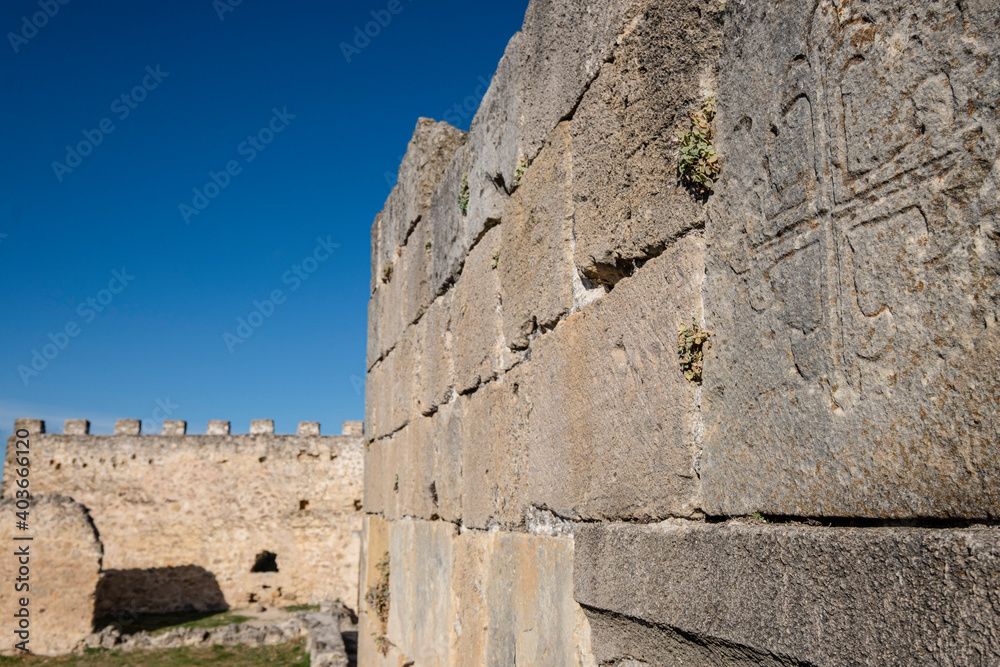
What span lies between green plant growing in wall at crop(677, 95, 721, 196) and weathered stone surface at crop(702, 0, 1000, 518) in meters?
0.04

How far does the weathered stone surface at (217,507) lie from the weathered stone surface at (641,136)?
20180 millimetres

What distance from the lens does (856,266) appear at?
47.8 inches

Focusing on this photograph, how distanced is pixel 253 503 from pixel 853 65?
21.9 metres

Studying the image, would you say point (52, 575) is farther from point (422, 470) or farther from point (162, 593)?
point (422, 470)

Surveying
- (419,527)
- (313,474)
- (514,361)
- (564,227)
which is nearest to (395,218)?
(419,527)

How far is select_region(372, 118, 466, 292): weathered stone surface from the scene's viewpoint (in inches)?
162

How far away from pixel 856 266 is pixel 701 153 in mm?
491

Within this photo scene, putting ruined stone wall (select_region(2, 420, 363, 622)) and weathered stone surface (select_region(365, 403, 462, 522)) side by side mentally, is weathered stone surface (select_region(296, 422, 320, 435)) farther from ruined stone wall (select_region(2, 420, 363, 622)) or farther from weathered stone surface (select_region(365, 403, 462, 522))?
weathered stone surface (select_region(365, 403, 462, 522))

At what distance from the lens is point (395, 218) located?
16.0 feet

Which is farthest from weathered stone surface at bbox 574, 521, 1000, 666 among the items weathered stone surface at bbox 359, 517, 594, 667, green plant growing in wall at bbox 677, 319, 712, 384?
weathered stone surface at bbox 359, 517, 594, 667

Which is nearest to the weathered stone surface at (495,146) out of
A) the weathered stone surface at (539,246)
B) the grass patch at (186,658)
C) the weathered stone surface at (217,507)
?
the weathered stone surface at (539,246)

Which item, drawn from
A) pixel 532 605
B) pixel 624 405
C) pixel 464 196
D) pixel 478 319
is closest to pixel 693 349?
pixel 624 405

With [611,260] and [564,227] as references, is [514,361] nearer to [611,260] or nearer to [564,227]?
[564,227]

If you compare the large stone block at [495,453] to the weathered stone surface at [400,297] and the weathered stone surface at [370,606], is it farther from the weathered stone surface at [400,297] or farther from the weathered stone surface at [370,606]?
the weathered stone surface at [370,606]
